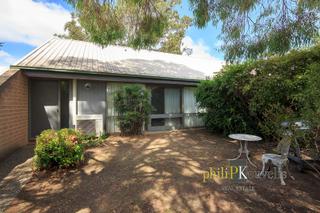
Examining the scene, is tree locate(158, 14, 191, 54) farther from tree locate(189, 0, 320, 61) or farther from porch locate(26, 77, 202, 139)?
tree locate(189, 0, 320, 61)

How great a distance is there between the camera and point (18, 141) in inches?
246

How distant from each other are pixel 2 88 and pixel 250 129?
27.4ft

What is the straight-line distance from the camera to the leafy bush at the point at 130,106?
25.6 ft

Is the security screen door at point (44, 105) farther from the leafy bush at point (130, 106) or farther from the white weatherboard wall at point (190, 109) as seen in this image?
the white weatherboard wall at point (190, 109)

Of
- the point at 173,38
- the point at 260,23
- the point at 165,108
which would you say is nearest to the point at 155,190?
the point at 260,23

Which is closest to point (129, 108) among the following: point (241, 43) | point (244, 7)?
point (241, 43)

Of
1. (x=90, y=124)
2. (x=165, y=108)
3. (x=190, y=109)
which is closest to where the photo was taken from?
(x=90, y=124)

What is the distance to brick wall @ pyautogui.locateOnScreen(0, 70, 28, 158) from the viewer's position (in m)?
5.22

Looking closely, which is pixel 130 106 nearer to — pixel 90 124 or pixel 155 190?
pixel 90 124

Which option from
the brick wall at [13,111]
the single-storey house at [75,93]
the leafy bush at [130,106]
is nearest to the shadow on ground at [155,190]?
the brick wall at [13,111]

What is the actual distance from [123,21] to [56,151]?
11.7ft

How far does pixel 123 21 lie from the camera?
5039 mm

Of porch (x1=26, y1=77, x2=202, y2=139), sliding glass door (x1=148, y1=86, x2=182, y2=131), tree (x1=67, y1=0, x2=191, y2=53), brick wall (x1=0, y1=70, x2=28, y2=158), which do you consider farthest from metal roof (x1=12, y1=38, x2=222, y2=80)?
tree (x1=67, y1=0, x2=191, y2=53)

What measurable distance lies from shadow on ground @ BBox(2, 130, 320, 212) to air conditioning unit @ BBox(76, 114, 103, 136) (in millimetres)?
2299
